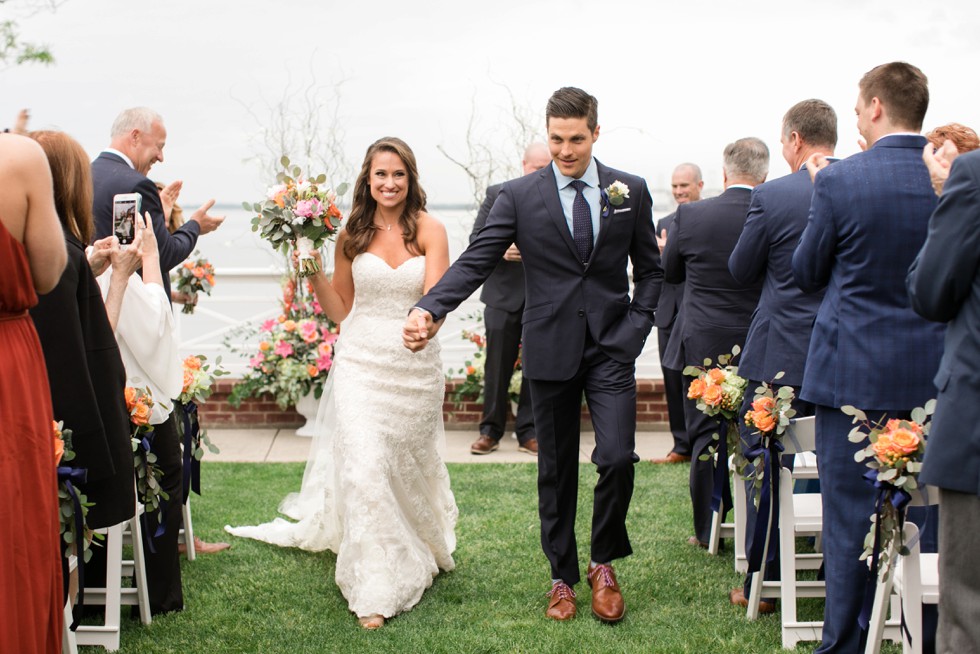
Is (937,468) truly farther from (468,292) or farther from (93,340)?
→ (93,340)

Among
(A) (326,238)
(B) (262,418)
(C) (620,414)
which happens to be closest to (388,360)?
(A) (326,238)

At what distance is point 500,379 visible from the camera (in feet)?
29.8

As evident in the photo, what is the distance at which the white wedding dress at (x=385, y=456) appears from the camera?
5324mm

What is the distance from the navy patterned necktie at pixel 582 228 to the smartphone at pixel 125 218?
2007mm

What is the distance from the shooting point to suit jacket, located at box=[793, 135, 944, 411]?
12.8 feet

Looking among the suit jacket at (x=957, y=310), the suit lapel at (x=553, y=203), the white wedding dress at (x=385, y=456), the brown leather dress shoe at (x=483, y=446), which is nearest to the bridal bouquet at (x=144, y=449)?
the white wedding dress at (x=385, y=456)

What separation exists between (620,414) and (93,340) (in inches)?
94.0

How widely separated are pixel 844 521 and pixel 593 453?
1339 mm

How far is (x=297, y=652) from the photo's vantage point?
15.5ft

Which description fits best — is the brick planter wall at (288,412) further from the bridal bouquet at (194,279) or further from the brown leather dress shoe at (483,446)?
the bridal bouquet at (194,279)

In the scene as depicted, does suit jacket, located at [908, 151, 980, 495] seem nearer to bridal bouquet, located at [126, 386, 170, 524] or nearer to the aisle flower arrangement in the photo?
bridal bouquet, located at [126, 386, 170, 524]

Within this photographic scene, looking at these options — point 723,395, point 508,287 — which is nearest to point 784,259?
point 723,395

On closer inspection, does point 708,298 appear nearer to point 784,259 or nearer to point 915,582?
point 784,259

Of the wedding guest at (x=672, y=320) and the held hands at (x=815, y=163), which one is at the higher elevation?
the held hands at (x=815, y=163)
